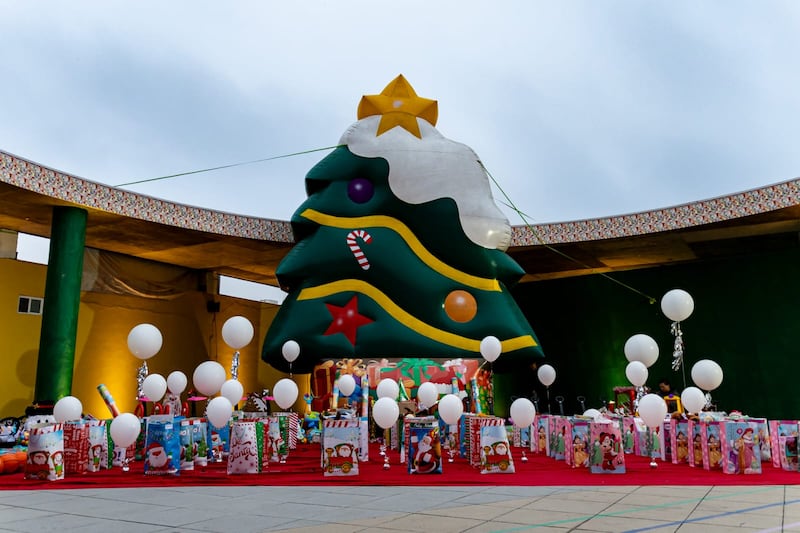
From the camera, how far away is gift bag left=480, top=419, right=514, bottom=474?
21.2 ft

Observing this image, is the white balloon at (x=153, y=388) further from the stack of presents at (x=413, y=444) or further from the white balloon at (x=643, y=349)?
the white balloon at (x=643, y=349)

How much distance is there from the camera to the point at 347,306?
40.2 feet

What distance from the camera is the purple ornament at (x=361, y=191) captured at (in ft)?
42.4

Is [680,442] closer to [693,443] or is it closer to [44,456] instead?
[693,443]

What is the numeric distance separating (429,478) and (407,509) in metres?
1.78

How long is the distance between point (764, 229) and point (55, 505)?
48.0 ft

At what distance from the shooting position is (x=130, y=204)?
1205 centimetres

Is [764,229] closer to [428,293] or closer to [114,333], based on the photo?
[428,293]

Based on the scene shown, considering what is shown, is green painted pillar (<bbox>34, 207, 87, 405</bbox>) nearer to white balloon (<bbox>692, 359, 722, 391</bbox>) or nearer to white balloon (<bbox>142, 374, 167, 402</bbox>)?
white balloon (<bbox>142, 374, 167, 402</bbox>)

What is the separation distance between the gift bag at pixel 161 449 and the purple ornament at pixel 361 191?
7313 mm

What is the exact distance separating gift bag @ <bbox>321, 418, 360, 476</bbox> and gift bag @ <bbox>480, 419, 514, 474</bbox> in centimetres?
135

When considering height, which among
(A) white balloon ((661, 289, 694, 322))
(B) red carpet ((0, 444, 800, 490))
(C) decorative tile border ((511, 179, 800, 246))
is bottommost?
(B) red carpet ((0, 444, 800, 490))

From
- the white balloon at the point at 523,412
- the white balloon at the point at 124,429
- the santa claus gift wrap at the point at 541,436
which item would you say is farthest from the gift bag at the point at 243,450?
the santa claus gift wrap at the point at 541,436

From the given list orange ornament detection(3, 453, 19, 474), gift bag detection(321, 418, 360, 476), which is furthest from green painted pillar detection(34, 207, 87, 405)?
gift bag detection(321, 418, 360, 476)
